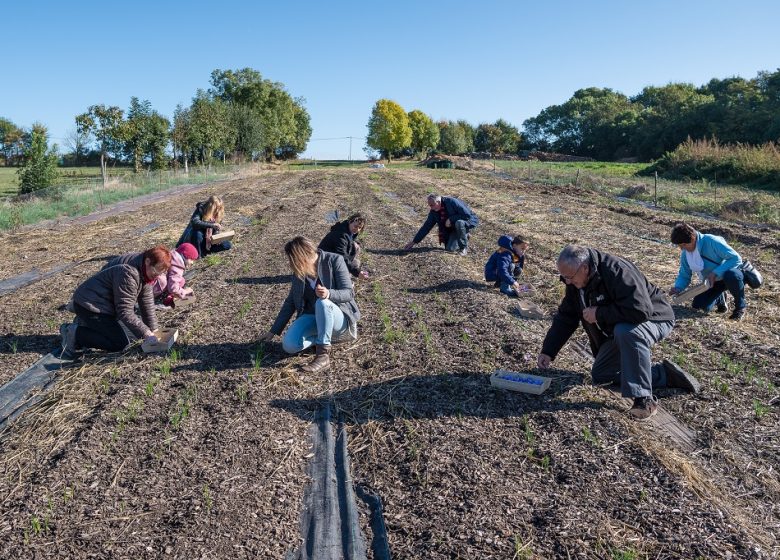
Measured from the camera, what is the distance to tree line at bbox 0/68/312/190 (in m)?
29.6

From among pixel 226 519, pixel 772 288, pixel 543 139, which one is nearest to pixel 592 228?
pixel 772 288

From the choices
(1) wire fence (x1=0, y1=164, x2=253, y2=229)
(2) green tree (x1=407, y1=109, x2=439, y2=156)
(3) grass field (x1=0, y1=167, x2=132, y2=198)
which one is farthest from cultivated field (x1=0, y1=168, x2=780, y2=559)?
(2) green tree (x1=407, y1=109, x2=439, y2=156)

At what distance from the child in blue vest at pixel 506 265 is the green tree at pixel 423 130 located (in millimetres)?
91367

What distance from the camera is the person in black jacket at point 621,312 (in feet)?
15.4

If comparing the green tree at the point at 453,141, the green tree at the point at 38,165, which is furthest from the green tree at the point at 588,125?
the green tree at the point at 38,165

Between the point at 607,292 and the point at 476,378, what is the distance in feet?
4.99

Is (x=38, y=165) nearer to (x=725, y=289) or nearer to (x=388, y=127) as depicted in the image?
(x=725, y=289)

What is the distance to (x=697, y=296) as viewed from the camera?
25.5ft

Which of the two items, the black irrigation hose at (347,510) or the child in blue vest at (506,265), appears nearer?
the black irrigation hose at (347,510)

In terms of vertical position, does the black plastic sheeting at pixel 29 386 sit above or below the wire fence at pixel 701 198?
below

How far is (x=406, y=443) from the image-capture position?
4617 millimetres

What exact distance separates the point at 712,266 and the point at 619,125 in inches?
2779

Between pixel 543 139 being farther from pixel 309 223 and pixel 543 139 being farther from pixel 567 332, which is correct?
pixel 567 332

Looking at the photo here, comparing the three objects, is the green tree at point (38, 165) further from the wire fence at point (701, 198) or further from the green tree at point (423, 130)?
the green tree at point (423, 130)
